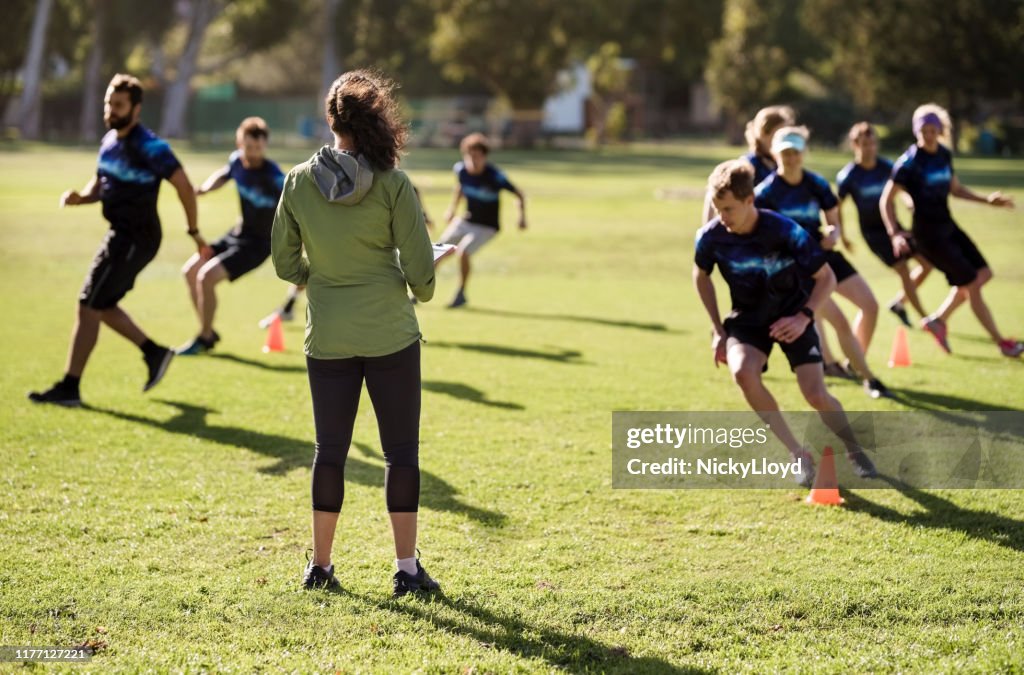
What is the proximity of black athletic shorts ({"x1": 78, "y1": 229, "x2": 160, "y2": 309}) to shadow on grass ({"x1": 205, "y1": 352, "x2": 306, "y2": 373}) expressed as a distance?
1804mm

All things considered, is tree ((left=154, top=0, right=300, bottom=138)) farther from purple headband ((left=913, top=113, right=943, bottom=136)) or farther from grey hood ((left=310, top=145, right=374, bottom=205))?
grey hood ((left=310, top=145, right=374, bottom=205))

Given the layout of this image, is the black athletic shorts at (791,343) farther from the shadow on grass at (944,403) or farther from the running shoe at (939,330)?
the running shoe at (939,330)

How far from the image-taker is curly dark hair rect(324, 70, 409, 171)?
488 centimetres

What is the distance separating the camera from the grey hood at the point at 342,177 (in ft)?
15.7

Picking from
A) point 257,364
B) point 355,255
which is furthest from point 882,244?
point 355,255

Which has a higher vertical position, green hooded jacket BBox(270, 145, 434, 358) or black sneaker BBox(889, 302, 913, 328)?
green hooded jacket BBox(270, 145, 434, 358)

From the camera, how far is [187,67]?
6912cm

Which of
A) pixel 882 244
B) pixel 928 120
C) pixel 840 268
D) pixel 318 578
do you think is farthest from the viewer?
pixel 882 244

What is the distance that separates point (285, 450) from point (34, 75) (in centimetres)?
6762

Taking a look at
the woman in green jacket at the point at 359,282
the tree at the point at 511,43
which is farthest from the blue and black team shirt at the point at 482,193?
the tree at the point at 511,43

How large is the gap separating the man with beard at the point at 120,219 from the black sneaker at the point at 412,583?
14.5ft

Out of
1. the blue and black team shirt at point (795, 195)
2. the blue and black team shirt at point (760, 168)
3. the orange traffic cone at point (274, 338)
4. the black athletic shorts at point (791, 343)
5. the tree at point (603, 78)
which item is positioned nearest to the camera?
the black athletic shorts at point (791, 343)

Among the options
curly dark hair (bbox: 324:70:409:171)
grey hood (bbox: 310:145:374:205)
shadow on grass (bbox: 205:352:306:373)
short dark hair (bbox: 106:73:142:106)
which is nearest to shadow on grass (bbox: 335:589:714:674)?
grey hood (bbox: 310:145:374:205)

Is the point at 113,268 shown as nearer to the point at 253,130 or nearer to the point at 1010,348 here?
the point at 253,130
